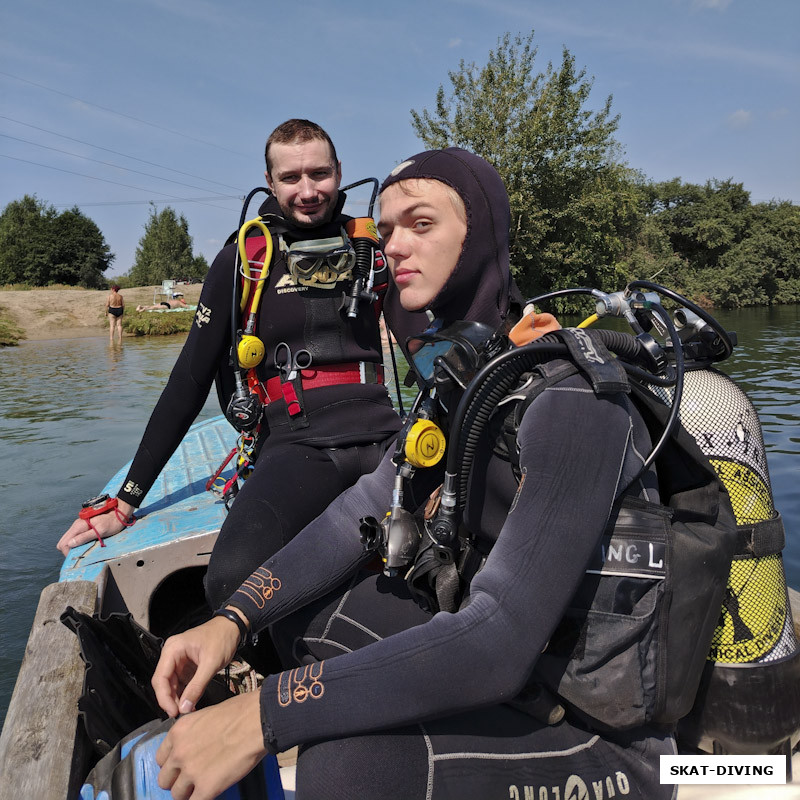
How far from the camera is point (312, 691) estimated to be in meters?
1.13

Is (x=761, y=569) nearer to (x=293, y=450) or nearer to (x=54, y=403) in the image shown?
(x=293, y=450)

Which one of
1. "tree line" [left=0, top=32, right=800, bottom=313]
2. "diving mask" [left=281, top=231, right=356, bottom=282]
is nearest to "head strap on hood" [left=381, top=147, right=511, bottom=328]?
"diving mask" [left=281, top=231, right=356, bottom=282]

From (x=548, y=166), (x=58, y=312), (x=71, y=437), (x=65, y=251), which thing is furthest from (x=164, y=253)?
(x=71, y=437)

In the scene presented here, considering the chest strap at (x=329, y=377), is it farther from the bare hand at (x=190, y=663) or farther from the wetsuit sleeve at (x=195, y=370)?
the bare hand at (x=190, y=663)

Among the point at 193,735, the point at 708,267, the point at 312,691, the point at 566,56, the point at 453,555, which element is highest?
the point at 566,56

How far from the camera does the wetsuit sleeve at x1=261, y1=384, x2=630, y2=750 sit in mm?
1090

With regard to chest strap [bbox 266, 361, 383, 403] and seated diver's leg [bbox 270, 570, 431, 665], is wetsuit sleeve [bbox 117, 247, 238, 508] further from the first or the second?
seated diver's leg [bbox 270, 570, 431, 665]

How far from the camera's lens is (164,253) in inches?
2266

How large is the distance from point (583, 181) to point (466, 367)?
3151cm

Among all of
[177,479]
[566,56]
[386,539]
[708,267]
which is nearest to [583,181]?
[566,56]

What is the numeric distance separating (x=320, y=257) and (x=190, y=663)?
70.9 inches

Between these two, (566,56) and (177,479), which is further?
(566,56)

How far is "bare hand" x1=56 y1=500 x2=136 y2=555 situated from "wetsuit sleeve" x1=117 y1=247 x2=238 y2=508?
0.93 feet

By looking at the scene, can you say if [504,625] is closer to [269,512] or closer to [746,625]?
[746,625]
